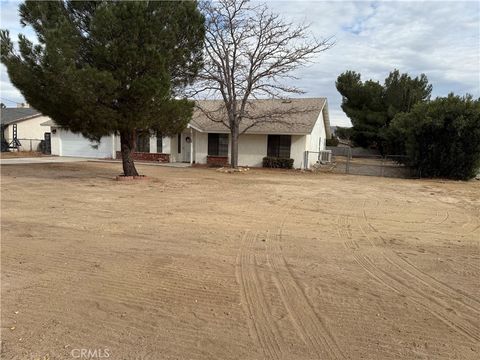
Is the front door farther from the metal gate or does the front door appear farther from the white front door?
the metal gate

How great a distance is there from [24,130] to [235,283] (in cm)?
3665

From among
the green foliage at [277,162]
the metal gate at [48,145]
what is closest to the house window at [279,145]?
the green foliage at [277,162]

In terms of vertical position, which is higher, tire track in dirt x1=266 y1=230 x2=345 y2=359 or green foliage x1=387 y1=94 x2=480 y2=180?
green foliage x1=387 y1=94 x2=480 y2=180

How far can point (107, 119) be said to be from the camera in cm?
1336

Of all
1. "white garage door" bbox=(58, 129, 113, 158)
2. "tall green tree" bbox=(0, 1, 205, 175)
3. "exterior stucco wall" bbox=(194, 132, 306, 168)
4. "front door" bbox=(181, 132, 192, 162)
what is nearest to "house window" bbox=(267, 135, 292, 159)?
"exterior stucco wall" bbox=(194, 132, 306, 168)

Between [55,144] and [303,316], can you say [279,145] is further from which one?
[303,316]


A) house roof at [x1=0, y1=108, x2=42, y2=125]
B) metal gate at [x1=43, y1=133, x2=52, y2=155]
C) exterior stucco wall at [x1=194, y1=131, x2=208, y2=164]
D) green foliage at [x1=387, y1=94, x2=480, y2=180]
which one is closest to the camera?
green foliage at [x1=387, y1=94, x2=480, y2=180]

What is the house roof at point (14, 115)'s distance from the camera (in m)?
34.4

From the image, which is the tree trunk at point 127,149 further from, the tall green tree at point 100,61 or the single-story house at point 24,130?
the single-story house at point 24,130

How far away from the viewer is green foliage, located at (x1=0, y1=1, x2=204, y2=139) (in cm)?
1252

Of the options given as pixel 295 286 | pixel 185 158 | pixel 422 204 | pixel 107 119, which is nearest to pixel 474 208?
pixel 422 204

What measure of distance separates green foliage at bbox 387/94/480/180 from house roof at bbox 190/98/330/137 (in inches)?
236

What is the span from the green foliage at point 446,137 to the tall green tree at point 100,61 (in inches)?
504

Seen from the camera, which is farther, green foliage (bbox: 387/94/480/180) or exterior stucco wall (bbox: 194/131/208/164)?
exterior stucco wall (bbox: 194/131/208/164)
